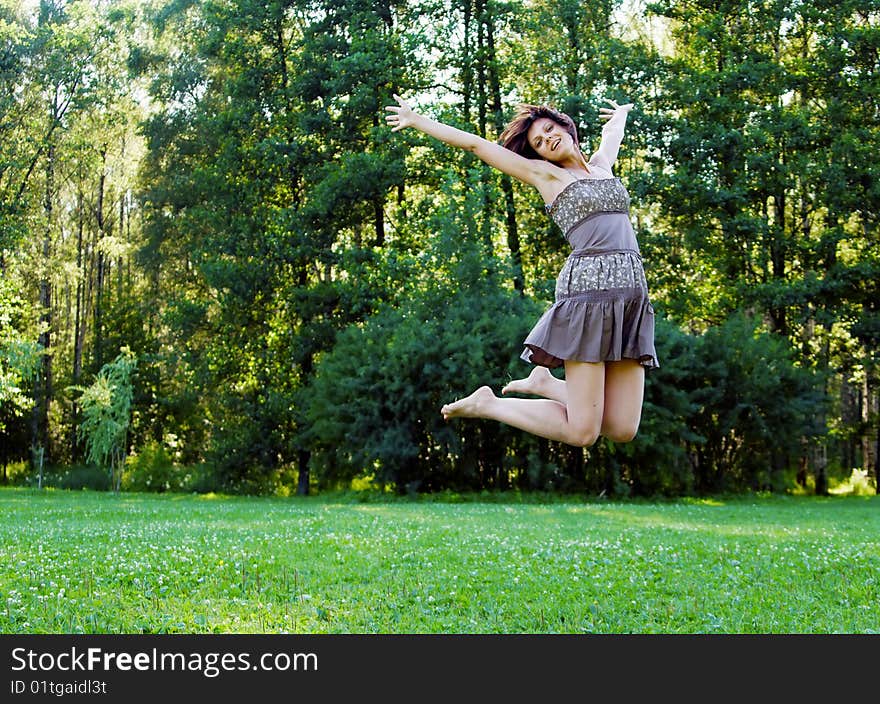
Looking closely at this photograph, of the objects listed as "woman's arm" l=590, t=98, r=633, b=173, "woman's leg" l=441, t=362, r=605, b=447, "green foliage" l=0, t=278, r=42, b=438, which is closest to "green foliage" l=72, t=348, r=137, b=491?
"green foliage" l=0, t=278, r=42, b=438

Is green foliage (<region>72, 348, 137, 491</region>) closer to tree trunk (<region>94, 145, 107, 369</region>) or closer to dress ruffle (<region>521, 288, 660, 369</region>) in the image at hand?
tree trunk (<region>94, 145, 107, 369</region>)

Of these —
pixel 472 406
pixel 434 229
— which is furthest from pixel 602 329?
pixel 434 229

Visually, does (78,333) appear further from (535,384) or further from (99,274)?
(535,384)

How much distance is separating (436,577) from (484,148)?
3726 millimetres

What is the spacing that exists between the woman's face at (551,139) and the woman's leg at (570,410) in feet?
3.85

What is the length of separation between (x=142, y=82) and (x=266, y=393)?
13.4 meters

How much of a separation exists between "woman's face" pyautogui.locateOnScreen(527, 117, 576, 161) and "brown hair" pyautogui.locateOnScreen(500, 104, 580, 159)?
3 cm

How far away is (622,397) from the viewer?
521cm

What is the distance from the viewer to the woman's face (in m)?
5.34

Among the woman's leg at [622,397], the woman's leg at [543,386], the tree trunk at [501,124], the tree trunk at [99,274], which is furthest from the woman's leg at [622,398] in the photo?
the tree trunk at [99,274]
